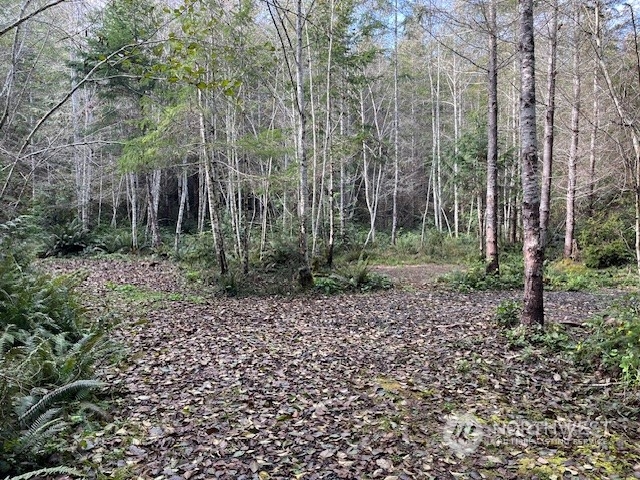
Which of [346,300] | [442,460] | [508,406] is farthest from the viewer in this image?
[346,300]

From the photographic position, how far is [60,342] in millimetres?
4672

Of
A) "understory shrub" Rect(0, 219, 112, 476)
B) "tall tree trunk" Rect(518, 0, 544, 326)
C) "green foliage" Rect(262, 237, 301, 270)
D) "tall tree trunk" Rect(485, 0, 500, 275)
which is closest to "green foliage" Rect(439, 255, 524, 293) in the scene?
"tall tree trunk" Rect(485, 0, 500, 275)

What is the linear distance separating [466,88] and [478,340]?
2021 centimetres

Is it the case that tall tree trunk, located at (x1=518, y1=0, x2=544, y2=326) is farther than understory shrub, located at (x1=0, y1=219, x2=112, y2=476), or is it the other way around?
tall tree trunk, located at (x1=518, y1=0, x2=544, y2=326)

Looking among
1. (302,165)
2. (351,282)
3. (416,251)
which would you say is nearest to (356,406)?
(302,165)

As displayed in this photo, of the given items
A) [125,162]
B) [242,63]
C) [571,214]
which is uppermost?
[242,63]

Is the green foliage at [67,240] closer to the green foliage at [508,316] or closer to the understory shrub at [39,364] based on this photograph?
the understory shrub at [39,364]

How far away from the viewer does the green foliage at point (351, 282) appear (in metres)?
9.58

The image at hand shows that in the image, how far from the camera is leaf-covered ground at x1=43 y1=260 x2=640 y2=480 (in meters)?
2.93

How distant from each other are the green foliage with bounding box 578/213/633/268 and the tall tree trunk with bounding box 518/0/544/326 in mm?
8761

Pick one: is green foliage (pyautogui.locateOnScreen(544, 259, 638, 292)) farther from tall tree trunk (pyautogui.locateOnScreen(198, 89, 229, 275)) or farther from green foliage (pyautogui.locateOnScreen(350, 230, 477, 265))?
tall tree trunk (pyautogui.locateOnScreen(198, 89, 229, 275))

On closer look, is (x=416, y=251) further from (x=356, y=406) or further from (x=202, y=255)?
(x=356, y=406)

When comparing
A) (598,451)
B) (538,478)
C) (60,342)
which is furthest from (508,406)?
(60,342)

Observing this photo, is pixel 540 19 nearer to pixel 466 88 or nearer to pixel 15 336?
pixel 466 88
